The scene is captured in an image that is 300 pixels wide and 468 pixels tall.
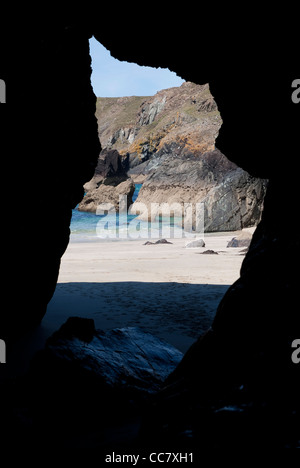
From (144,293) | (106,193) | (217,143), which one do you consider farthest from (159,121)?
(217,143)

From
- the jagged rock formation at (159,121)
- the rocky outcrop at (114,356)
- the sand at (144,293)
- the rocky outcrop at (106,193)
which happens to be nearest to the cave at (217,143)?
the rocky outcrop at (114,356)

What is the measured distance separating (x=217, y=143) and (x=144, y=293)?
325 cm

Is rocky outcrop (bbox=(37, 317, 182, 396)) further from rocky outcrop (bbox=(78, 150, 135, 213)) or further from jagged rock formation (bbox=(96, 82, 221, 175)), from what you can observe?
jagged rock formation (bbox=(96, 82, 221, 175))

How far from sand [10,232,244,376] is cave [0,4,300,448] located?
0.99 m

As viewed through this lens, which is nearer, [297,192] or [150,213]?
[297,192]

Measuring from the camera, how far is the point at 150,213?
99.2ft

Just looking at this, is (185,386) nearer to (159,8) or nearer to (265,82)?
(265,82)

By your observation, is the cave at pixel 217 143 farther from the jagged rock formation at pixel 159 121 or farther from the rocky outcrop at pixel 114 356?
the jagged rock formation at pixel 159 121

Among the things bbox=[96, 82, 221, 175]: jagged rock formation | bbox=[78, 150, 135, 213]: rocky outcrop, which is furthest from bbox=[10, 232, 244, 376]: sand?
bbox=[96, 82, 221, 175]: jagged rock formation

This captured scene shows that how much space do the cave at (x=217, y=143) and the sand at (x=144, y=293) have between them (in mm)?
987

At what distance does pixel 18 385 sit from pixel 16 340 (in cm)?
134

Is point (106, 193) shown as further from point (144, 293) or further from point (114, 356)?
point (114, 356)

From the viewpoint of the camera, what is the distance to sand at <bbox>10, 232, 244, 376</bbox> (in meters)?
4.65

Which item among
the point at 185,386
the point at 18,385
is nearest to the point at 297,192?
the point at 185,386
